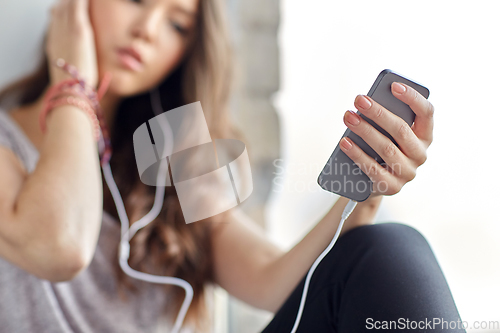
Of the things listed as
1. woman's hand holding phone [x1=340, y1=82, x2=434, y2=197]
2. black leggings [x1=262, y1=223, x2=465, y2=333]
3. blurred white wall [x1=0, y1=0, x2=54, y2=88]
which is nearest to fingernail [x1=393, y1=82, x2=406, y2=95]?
woman's hand holding phone [x1=340, y1=82, x2=434, y2=197]

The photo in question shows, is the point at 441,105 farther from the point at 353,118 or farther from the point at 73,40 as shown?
the point at 73,40

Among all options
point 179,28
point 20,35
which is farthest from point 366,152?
point 20,35

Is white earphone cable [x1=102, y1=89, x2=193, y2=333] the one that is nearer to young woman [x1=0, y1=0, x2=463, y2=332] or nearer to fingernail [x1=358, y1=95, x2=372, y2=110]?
young woman [x1=0, y1=0, x2=463, y2=332]

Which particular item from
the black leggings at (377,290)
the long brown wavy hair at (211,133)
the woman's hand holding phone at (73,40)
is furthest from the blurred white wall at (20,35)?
the black leggings at (377,290)

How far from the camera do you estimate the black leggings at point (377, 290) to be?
378 millimetres

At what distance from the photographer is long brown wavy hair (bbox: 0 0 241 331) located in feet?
2.60

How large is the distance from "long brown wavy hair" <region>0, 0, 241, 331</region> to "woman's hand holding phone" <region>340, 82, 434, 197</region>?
1.62 feet

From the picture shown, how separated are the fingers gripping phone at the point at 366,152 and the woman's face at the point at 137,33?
0.51 m

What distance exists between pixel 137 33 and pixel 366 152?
1.77 feet

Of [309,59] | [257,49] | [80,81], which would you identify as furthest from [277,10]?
[80,81]

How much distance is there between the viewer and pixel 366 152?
14.1 inches

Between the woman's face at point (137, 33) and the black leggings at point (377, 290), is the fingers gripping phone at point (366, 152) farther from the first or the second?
the woman's face at point (137, 33)

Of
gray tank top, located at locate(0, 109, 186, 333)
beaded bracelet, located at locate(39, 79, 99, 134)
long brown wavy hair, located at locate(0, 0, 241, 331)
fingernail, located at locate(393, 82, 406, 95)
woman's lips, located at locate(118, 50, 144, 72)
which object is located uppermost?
fingernail, located at locate(393, 82, 406, 95)

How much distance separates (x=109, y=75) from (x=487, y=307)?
0.76 metres
